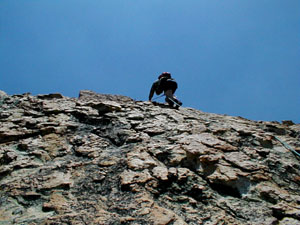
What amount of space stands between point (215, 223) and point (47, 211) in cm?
267

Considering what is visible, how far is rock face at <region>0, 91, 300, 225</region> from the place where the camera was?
12.5ft

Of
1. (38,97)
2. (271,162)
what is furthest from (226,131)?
(38,97)

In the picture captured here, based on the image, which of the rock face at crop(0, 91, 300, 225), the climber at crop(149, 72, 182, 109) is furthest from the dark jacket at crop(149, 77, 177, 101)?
the rock face at crop(0, 91, 300, 225)

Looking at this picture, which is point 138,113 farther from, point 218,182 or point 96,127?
point 218,182

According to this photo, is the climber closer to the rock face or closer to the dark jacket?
the dark jacket

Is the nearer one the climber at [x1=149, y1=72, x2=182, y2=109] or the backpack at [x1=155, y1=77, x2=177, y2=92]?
the climber at [x1=149, y1=72, x2=182, y2=109]

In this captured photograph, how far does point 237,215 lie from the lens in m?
3.93

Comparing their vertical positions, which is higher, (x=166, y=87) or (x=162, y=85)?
(x=162, y=85)

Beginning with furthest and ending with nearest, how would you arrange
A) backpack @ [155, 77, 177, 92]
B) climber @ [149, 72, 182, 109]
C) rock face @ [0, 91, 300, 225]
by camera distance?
backpack @ [155, 77, 177, 92], climber @ [149, 72, 182, 109], rock face @ [0, 91, 300, 225]

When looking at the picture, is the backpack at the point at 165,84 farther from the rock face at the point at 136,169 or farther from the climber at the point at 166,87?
the rock face at the point at 136,169

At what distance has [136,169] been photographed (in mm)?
4750

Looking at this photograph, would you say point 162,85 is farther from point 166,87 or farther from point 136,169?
point 136,169

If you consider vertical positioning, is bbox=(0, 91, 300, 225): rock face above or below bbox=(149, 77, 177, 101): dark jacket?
below

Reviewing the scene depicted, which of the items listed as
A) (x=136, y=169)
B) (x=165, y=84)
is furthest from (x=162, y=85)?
(x=136, y=169)
